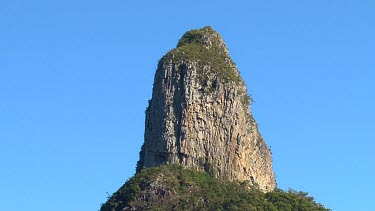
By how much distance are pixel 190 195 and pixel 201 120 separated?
1164 cm

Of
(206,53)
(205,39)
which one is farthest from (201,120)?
(205,39)

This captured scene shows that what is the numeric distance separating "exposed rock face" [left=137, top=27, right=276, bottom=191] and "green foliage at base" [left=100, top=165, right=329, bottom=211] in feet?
8.60

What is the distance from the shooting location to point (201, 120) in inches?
5984

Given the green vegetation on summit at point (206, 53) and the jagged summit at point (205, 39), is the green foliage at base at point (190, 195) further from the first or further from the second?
the jagged summit at point (205, 39)

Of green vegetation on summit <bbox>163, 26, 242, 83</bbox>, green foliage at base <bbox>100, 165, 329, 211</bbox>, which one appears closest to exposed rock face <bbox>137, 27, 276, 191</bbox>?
green vegetation on summit <bbox>163, 26, 242, 83</bbox>

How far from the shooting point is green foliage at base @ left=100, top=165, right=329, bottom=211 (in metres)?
142

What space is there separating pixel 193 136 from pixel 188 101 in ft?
13.7

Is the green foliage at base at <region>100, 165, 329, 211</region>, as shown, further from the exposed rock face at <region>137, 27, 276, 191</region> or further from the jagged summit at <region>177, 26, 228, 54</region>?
the jagged summit at <region>177, 26, 228, 54</region>

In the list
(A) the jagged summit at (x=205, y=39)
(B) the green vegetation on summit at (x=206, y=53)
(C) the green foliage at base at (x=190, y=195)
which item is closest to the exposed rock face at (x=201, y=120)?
(B) the green vegetation on summit at (x=206, y=53)

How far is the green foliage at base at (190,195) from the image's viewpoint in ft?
465

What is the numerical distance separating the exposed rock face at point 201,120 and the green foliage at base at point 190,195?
2.62 meters

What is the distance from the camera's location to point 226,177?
495 feet

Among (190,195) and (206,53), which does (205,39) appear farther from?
(190,195)

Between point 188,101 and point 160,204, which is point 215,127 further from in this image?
point 160,204
